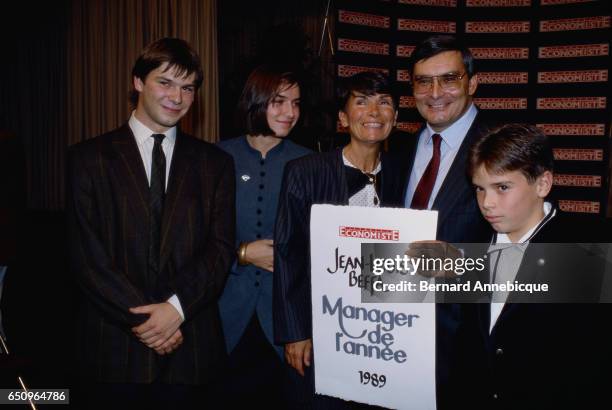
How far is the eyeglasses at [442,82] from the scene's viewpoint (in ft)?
6.39

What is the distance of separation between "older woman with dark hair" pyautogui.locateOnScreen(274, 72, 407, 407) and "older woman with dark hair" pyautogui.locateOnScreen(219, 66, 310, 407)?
175 mm

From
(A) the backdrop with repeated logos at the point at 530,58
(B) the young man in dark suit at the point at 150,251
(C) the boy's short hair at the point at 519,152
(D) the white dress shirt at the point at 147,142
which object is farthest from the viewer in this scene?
(A) the backdrop with repeated logos at the point at 530,58

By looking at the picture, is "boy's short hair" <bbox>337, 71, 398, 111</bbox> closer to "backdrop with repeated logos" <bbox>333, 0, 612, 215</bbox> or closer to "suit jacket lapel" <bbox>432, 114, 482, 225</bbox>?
"suit jacket lapel" <bbox>432, 114, 482, 225</bbox>

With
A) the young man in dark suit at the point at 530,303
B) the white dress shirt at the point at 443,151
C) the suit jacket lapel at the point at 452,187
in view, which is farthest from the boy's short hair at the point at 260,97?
the young man in dark suit at the point at 530,303

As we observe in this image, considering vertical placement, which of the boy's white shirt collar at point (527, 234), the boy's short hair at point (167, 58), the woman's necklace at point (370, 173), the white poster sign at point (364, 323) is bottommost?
the white poster sign at point (364, 323)

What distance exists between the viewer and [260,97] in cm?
214

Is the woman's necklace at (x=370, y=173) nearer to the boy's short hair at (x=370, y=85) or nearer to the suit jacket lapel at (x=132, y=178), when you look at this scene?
the boy's short hair at (x=370, y=85)

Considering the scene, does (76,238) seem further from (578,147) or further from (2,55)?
(2,55)

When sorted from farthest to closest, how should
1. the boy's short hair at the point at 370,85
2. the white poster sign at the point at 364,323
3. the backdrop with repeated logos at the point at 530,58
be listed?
1. the backdrop with repeated logos at the point at 530,58
2. the boy's short hair at the point at 370,85
3. the white poster sign at the point at 364,323

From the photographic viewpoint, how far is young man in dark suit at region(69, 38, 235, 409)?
1.70 m

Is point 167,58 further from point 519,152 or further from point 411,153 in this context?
point 519,152

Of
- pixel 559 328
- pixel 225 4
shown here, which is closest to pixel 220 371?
pixel 559 328

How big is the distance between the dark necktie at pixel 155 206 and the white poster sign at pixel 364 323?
52 centimetres

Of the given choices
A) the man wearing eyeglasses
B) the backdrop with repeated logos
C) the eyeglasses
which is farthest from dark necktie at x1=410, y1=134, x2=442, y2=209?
the backdrop with repeated logos
